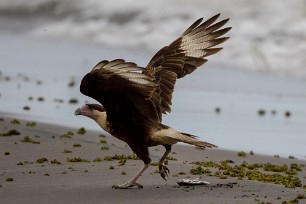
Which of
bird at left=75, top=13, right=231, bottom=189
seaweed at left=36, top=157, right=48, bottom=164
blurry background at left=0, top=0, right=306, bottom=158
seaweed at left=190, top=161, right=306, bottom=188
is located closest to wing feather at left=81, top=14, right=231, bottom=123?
bird at left=75, top=13, right=231, bottom=189

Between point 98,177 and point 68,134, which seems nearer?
point 98,177

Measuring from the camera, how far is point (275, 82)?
65.0 ft

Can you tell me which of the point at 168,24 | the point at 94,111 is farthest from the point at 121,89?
the point at 168,24

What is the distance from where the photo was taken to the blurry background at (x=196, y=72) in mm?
14336

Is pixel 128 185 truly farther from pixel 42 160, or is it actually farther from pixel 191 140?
pixel 42 160

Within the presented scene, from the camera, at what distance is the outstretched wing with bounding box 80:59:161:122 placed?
8.29 meters

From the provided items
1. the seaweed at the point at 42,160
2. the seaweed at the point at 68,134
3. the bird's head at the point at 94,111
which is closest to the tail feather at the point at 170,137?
the bird's head at the point at 94,111

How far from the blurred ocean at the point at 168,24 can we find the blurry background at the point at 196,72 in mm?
30

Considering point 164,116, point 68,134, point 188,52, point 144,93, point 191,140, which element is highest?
point 188,52

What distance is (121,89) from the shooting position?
849 centimetres

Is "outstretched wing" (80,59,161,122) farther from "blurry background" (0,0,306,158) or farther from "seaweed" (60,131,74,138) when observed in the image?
"blurry background" (0,0,306,158)

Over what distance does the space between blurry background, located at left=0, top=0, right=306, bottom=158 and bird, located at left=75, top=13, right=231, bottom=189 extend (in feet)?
9.47

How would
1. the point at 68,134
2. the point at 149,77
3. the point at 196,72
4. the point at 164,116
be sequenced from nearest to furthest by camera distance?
the point at 149,77 < the point at 68,134 < the point at 164,116 < the point at 196,72

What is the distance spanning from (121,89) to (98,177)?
4.16ft
